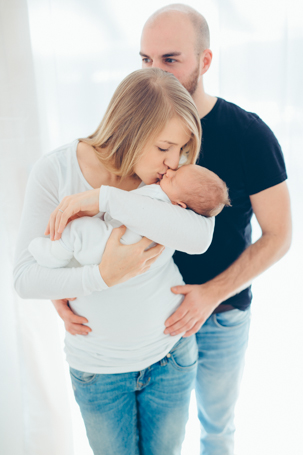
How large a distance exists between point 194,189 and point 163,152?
134mm

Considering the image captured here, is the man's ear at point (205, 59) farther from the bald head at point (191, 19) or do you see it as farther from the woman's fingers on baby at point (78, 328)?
the woman's fingers on baby at point (78, 328)

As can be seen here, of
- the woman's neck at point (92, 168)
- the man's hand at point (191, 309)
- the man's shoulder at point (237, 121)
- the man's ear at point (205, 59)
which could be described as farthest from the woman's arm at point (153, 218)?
the man's ear at point (205, 59)

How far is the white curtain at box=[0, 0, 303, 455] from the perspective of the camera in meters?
1.40

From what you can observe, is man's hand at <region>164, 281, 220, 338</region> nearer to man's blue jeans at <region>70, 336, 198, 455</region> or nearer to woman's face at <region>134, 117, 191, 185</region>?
man's blue jeans at <region>70, 336, 198, 455</region>

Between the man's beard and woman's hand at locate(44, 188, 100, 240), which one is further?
the man's beard

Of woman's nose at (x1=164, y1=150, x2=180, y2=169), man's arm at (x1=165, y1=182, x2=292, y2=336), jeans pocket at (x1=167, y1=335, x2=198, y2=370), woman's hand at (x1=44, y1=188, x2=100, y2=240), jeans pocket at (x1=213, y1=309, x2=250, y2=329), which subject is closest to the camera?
woman's hand at (x1=44, y1=188, x2=100, y2=240)

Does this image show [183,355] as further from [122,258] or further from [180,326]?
[122,258]

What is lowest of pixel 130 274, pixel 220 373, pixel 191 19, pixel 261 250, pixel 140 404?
pixel 220 373

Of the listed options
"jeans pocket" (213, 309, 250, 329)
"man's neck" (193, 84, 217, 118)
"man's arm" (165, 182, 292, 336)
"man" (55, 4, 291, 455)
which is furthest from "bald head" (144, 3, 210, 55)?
"jeans pocket" (213, 309, 250, 329)

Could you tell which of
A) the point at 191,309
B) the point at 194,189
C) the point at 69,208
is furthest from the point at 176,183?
the point at 191,309

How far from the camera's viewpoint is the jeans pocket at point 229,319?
4.57ft

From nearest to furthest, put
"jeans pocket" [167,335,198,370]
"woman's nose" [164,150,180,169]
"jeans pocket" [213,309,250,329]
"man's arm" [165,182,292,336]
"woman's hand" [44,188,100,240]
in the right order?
"woman's hand" [44,188,100,240]
"woman's nose" [164,150,180,169]
"jeans pocket" [167,335,198,370]
"man's arm" [165,182,292,336]
"jeans pocket" [213,309,250,329]

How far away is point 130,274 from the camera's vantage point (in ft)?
3.12

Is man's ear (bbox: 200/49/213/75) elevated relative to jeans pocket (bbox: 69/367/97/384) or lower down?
elevated
